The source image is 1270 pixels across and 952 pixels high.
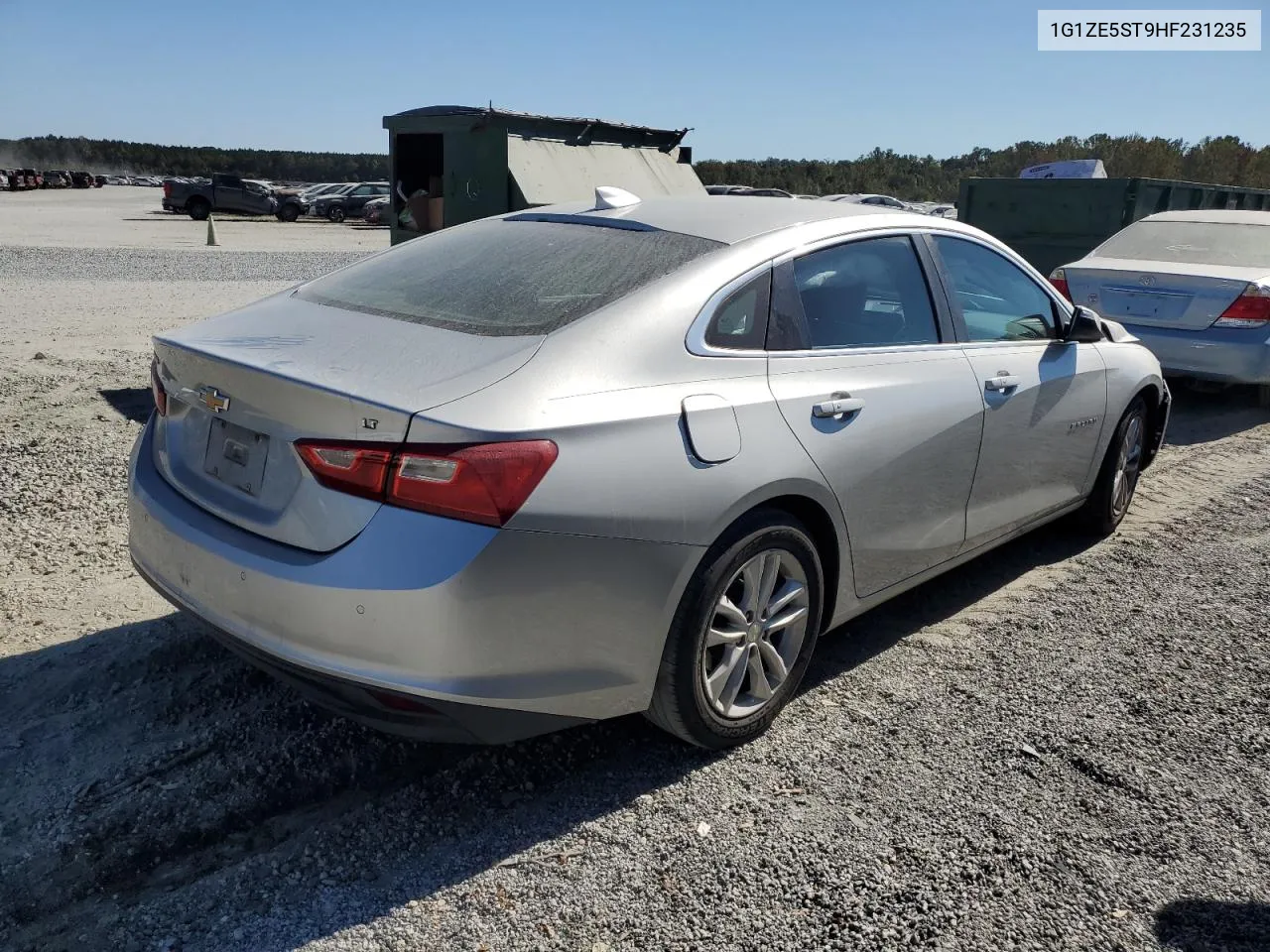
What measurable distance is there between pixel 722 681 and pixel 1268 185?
136ft

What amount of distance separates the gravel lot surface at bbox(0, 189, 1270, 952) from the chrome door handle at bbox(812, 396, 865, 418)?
39.6 inches

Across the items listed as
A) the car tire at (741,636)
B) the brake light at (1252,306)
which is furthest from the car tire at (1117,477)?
the brake light at (1252,306)

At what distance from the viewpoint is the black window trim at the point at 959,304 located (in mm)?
3943

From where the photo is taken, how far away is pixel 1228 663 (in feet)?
12.8

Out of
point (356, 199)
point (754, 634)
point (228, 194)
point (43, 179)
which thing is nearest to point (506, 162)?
point (754, 634)

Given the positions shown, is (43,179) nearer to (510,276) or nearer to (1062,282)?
(1062,282)

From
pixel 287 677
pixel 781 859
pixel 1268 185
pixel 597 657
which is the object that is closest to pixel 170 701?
pixel 287 677

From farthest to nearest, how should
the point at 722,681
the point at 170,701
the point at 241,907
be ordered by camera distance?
1. the point at 170,701
2. the point at 722,681
3. the point at 241,907

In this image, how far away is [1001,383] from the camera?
3990 millimetres

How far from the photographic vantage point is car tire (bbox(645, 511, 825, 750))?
2863mm

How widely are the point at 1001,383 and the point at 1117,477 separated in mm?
1510

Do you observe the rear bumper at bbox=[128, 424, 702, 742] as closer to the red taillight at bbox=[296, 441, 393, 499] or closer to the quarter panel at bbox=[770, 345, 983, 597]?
the red taillight at bbox=[296, 441, 393, 499]

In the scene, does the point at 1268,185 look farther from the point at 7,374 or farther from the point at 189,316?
the point at 7,374

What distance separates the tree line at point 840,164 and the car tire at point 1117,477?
34516 millimetres
